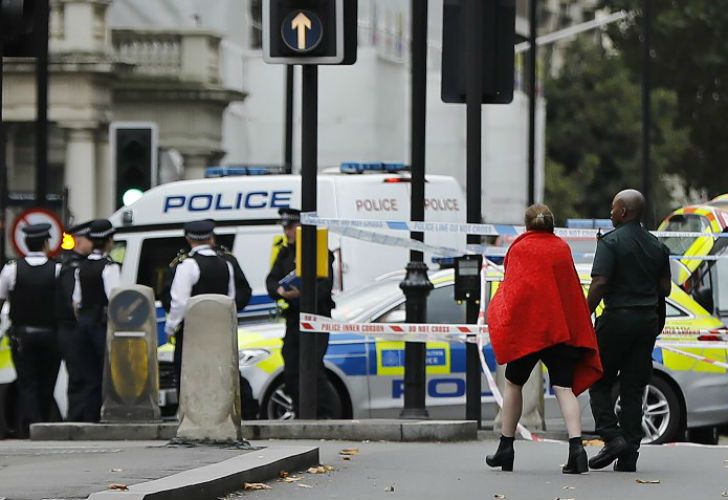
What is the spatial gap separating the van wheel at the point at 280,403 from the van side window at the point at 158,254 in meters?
3.57

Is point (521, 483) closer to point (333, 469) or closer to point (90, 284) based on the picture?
point (333, 469)

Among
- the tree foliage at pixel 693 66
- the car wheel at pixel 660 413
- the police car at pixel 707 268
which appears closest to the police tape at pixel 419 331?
the car wheel at pixel 660 413

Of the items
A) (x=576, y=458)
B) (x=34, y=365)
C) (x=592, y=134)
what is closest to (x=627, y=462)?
(x=576, y=458)

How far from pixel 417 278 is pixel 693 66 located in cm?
4096

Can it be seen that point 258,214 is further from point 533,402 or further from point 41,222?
point 533,402

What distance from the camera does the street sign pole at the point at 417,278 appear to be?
15.2 m

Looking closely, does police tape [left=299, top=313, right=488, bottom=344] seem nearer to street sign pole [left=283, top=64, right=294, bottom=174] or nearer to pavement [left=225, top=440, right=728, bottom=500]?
pavement [left=225, top=440, right=728, bottom=500]

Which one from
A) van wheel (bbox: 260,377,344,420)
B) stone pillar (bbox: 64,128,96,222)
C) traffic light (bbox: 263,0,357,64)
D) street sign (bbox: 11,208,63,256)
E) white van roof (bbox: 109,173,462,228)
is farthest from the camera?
stone pillar (bbox: 64,128,96,222)

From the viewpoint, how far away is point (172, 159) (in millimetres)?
39750

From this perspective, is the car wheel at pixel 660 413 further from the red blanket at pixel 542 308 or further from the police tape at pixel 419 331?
the red blanket at pixel 542 308

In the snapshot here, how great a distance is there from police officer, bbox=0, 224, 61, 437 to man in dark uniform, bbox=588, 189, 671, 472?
615 centimetres

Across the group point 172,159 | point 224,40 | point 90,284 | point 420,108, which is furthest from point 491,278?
point 224,40

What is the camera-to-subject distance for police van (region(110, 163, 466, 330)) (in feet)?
63.8

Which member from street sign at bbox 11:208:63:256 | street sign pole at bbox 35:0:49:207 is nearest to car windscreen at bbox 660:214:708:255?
street sign pole at bbox 35:0:49:207
